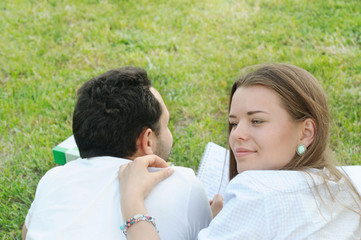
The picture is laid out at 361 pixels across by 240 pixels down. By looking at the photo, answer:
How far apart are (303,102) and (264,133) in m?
0.27

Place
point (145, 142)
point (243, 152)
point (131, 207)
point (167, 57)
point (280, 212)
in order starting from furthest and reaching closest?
1. point (167, 57)
2. point (145, 142)
3. point (243, 152)
4. point (131, 207)
5. point (280, 212)

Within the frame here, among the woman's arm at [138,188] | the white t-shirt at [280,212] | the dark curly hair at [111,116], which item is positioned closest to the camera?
the white t-shirt at [280,212]

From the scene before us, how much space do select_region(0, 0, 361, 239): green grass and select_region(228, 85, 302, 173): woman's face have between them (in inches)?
48.6

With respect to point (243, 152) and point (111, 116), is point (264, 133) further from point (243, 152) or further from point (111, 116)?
point (111, 116)

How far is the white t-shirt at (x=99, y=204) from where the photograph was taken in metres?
1.57

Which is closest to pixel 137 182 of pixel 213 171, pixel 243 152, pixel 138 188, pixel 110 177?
pixel 138 188

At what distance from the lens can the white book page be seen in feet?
9.05

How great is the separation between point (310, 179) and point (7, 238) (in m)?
1.96

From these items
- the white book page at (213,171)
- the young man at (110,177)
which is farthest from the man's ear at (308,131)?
the white book page at (213,171)

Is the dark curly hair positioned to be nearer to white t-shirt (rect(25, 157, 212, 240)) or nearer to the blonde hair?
white t-shirt (rect(25, 157, 212, 240))

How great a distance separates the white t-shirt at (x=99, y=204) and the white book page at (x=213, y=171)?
0.89 m

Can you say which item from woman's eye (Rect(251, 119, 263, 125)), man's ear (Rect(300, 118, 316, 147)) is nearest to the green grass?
man's ear (Rect(300, 118, 316, 147))

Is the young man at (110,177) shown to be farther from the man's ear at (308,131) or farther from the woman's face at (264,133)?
the man's ear at (308,131)

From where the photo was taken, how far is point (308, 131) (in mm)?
1890
